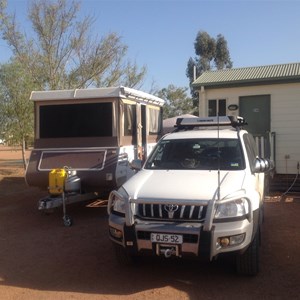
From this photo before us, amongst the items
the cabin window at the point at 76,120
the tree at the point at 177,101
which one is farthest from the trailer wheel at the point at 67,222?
the tree at the point at 177,101

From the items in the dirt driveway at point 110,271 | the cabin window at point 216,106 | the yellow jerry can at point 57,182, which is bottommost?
the dirt driveway at point 110,271

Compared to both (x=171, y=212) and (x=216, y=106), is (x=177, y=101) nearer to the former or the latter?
(x=216, y=106)

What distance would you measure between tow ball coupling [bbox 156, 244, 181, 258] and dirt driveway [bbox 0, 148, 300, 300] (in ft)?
1.40

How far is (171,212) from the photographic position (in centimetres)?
476

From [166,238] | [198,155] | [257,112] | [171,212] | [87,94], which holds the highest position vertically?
[87,94]

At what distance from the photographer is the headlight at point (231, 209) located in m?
4.66

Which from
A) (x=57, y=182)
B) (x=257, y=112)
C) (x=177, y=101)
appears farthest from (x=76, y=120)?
(x=177, y=101)

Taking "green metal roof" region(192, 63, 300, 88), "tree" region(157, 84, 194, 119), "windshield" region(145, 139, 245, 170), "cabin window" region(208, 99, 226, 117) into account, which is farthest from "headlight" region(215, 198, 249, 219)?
"tree" region(157, 84, 194, 119)

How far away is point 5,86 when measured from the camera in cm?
1522

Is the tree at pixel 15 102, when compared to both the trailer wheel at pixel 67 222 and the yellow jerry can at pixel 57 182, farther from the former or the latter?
the trailer wheel at pixel 67 222

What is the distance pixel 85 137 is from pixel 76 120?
0.42 meters

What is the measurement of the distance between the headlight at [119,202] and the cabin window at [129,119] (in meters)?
4.00

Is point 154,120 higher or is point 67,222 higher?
point 154,120

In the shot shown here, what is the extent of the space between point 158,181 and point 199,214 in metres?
0.89
